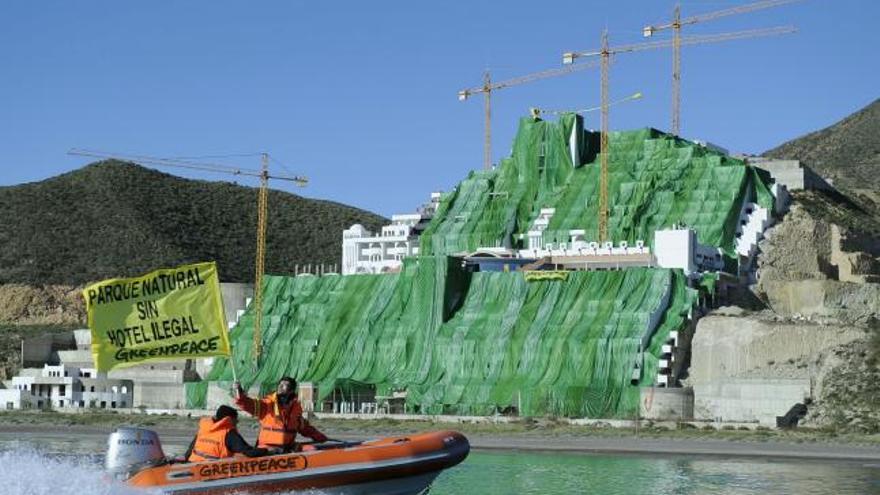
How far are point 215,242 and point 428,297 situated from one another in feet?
250

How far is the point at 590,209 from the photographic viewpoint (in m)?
121

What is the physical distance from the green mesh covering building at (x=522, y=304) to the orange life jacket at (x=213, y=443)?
5393 centimetres

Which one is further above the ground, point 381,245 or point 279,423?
point 381,245

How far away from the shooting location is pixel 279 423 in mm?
37000

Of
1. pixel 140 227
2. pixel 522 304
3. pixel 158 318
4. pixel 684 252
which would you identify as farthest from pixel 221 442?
pixel 140 227

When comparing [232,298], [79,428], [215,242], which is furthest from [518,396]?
[215,242]

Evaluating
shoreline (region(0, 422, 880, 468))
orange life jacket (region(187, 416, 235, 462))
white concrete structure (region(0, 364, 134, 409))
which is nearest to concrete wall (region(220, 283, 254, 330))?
white concrete structure (region(0, 364, 134, 409))

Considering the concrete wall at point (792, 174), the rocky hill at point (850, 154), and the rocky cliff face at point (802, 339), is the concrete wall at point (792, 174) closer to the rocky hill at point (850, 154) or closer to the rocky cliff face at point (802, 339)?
the rocky cliff face at point (802, 339)

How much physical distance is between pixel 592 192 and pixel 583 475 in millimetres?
69700

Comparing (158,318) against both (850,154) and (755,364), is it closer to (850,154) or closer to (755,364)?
(755,364)

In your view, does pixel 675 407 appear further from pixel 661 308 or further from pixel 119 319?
pixel 119 319

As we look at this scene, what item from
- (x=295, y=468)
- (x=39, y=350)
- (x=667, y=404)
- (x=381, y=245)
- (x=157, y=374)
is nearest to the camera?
(x=295, y=468)

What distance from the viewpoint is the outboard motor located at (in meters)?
37.1

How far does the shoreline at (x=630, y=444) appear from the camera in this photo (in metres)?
64.6
